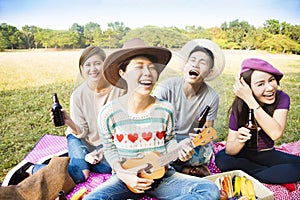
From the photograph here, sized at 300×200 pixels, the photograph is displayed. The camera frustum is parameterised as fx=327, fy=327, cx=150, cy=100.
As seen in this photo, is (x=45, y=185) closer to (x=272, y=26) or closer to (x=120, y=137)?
(x=120, y=137)

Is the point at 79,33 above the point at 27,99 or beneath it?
above

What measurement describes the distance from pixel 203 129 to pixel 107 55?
0.60m

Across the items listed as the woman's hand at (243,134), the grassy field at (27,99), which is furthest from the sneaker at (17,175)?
the woman's hand at (243,134)

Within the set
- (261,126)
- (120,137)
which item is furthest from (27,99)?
(261,126)

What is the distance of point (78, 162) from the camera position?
80.3 inches

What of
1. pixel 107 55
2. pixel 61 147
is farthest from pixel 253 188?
pixel 61 147

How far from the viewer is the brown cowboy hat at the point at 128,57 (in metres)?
1.39

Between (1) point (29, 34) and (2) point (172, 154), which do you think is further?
(1) point (29, 34)

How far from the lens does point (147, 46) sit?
141cm

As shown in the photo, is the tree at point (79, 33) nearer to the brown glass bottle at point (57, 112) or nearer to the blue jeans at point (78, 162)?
the brown glass bottle at point (57, 112)

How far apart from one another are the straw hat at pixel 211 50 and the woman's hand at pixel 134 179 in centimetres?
56

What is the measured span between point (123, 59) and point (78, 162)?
3.01ft

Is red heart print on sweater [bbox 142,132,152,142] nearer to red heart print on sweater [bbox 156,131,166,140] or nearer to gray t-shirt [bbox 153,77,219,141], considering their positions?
red heart print on sweater [bbox 156,131,166,140]

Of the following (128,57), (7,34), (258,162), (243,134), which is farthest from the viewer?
(7,34)
